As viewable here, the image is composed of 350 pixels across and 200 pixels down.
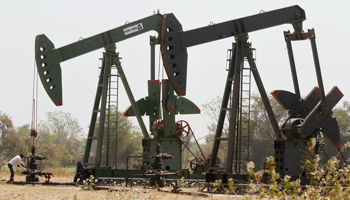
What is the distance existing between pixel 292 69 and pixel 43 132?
41.1 meters

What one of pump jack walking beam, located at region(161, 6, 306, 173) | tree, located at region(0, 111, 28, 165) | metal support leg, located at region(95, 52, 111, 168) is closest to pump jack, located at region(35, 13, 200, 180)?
metal support leg, located at region(95, 52, 111, 168)

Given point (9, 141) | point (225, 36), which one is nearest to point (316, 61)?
point (225, 36)

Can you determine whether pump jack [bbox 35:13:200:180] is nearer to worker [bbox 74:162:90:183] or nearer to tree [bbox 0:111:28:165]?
worker [bbox 74:162:90:183]

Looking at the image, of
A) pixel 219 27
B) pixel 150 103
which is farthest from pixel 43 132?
pixel 219 27

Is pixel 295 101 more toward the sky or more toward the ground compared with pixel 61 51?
more toward the ground

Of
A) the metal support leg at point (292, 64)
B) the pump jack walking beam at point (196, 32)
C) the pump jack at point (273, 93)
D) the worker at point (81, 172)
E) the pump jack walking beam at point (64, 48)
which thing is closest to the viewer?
the pump jack at point (273, 93)

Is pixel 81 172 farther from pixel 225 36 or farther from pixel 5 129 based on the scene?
pixel 5 129

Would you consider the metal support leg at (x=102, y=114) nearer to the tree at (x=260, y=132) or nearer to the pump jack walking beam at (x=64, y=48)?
the pump jack walking beam at (x=64, y=48)

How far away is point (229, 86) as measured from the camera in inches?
543

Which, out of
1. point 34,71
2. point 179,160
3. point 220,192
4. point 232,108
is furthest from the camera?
point 179,160

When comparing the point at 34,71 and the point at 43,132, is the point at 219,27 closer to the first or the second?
the point at 34,71

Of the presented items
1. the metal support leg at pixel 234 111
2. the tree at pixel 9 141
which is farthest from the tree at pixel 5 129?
the metal support leg at pixel 234 111

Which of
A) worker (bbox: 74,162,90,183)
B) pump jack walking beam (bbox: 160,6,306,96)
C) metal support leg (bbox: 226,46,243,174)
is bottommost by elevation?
worker (bbox: 74,162,90,183)

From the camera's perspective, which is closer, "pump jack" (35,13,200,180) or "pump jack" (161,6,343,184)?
"pump jack" (161,6,343,184)
